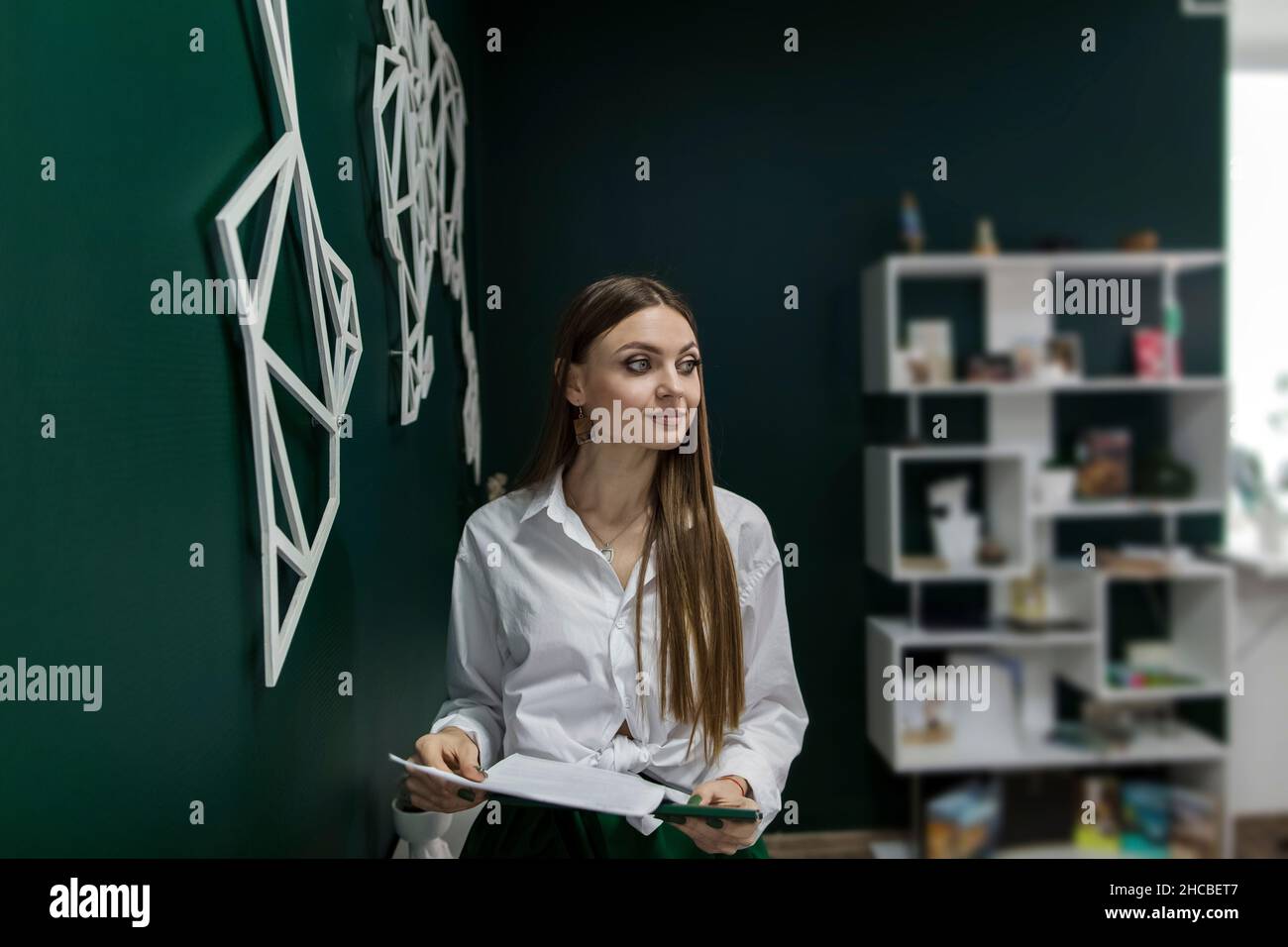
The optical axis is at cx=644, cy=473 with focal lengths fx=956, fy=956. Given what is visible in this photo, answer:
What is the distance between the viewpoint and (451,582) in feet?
3.13

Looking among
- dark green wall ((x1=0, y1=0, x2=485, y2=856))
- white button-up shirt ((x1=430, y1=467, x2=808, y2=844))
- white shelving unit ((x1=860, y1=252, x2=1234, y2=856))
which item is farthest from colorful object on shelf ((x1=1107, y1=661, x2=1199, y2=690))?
dark green wall ((x1=0, y1=0, x2=485, y2=856))

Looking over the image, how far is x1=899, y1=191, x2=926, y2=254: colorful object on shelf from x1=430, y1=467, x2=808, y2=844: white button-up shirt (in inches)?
12.2

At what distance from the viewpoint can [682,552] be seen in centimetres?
92

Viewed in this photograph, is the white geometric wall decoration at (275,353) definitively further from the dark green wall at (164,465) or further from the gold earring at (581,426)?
the gold earring at (581,426)

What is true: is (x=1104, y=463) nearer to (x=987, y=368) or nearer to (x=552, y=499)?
(x=987, y=368)

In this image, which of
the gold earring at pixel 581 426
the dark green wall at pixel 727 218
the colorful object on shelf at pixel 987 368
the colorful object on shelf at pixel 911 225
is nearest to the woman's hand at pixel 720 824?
the dark green wall at pixel 727 218

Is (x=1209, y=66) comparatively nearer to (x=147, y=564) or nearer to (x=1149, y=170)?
(x=1149, y=170)

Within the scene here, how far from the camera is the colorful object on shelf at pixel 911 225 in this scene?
3.19 ft

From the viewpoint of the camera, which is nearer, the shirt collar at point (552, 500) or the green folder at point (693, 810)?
the green folder at point (693, 810)

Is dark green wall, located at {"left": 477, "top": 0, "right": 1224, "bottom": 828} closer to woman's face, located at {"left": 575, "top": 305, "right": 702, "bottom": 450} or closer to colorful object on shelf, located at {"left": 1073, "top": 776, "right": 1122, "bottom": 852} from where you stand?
woman's face, located at {"left": 575, "top": 305, "right": 702, "bottom": 450}

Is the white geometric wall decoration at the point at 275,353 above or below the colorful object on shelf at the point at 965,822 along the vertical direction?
above

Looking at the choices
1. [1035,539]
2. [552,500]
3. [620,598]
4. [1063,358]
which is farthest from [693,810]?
[1063,358]

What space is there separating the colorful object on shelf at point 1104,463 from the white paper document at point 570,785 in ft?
1.64

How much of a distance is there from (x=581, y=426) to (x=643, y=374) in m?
0.09
